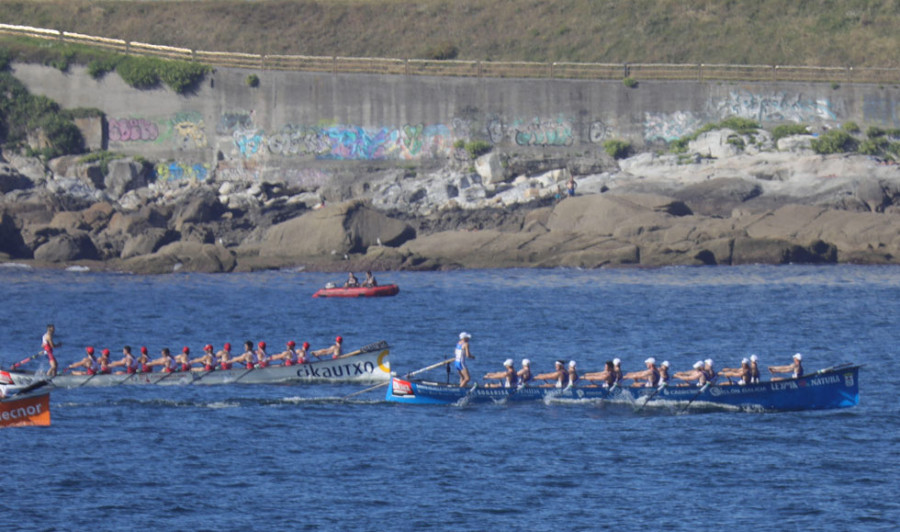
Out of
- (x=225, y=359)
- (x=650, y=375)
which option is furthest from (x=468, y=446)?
(x=225, y=359)

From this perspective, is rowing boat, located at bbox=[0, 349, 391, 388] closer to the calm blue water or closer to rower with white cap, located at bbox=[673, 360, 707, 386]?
the calm blue water

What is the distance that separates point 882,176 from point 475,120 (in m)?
21.6

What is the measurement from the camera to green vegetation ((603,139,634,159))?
226 ft

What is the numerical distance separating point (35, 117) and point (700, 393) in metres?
50.4

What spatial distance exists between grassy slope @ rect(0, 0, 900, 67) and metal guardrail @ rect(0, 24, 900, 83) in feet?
18.2

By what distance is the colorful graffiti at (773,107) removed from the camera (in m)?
69.2

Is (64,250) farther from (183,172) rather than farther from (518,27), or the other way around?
(518,27)

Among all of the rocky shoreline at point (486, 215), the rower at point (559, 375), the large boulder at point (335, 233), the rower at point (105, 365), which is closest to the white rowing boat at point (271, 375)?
the rower at point (105, 365)

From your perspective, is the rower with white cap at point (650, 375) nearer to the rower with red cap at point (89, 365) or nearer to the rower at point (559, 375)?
the rower at point (559, 375)

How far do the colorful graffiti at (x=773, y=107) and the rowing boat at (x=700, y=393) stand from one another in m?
39.4

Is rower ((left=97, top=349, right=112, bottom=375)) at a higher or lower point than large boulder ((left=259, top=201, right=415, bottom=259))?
lower

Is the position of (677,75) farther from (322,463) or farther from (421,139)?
(322,463)

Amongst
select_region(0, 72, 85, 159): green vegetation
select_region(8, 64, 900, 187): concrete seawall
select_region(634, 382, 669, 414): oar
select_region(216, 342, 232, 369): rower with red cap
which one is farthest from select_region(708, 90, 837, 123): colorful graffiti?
select_region(216, 342, 232, 369): rower with red cap

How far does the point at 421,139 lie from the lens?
70125 mm
